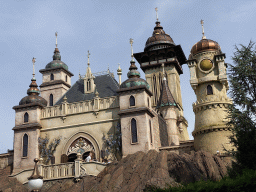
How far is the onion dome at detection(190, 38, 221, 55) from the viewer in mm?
38531

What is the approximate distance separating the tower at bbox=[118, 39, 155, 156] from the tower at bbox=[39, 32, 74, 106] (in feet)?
72.4

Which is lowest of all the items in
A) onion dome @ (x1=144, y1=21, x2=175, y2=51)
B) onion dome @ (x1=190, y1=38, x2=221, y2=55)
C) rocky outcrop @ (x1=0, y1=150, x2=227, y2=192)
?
rocky outcrop @ (x1=0, y1=150, x2=227, y2=192)

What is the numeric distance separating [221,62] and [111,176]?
17.2 metres

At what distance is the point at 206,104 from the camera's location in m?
36.2

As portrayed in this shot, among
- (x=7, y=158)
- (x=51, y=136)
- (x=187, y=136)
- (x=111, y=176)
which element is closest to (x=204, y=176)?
(x=111, y=176)

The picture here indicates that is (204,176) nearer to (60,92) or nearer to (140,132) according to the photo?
(140,132)

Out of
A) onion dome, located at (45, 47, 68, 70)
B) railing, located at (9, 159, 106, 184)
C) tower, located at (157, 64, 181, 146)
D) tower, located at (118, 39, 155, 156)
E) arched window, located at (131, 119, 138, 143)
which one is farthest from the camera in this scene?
onion dome, located at (45, 47, 68, 70)

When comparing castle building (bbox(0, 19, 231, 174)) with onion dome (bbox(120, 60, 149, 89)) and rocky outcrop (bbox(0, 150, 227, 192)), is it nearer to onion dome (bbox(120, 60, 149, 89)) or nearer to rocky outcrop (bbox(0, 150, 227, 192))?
onion dome (bbox(120, 60, 149, 89))

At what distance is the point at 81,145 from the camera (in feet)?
121

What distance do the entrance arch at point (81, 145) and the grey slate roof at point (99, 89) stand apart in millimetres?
4496

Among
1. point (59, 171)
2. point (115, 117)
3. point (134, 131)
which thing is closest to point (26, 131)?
point (59, 171)

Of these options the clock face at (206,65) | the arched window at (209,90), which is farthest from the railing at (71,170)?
the clock face at (206,65)

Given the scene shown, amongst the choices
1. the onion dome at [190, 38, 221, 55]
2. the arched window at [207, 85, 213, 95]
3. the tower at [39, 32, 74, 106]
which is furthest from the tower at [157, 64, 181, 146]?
the tower at [39, 32, 74, 106]

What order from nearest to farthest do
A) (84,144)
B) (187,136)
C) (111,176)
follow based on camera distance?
(111,176), (84,144), (187,136)
